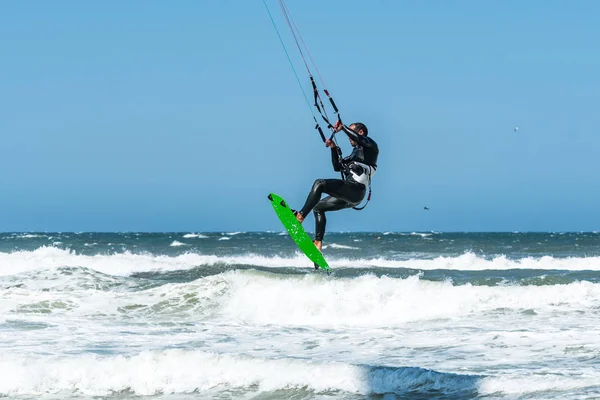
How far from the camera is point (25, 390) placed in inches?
402

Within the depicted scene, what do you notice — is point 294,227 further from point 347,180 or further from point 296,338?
point 296,338

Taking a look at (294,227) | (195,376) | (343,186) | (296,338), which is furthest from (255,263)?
(343,186)

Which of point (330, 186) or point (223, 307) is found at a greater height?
point (330, 186)

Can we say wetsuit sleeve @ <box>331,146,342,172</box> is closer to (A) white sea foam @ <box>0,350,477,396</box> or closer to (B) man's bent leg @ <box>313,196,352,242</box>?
(B) man's bent leg @ <box>313,196,352,242</box>

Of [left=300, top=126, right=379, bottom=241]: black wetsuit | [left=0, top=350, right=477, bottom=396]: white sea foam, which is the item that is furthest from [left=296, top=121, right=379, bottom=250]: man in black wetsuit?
[left=0, top=350, right=477, bottom=396]: white sea foam

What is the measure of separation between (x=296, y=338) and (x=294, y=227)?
443cm

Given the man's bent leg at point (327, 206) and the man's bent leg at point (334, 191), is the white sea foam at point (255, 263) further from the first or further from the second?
the man's bent leg at point (334, 191)

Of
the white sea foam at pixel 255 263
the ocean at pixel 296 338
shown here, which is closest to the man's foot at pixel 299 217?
the ocean at pixel 296 338

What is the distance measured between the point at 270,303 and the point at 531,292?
Answer: 591 centimetres

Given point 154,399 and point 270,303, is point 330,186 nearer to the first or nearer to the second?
point 154,399

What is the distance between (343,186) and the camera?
9.24m

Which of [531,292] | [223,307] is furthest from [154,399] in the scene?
[531,292]

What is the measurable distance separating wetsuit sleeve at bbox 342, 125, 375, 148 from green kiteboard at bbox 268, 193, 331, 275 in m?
1.13

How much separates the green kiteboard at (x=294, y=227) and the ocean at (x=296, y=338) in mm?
1524
